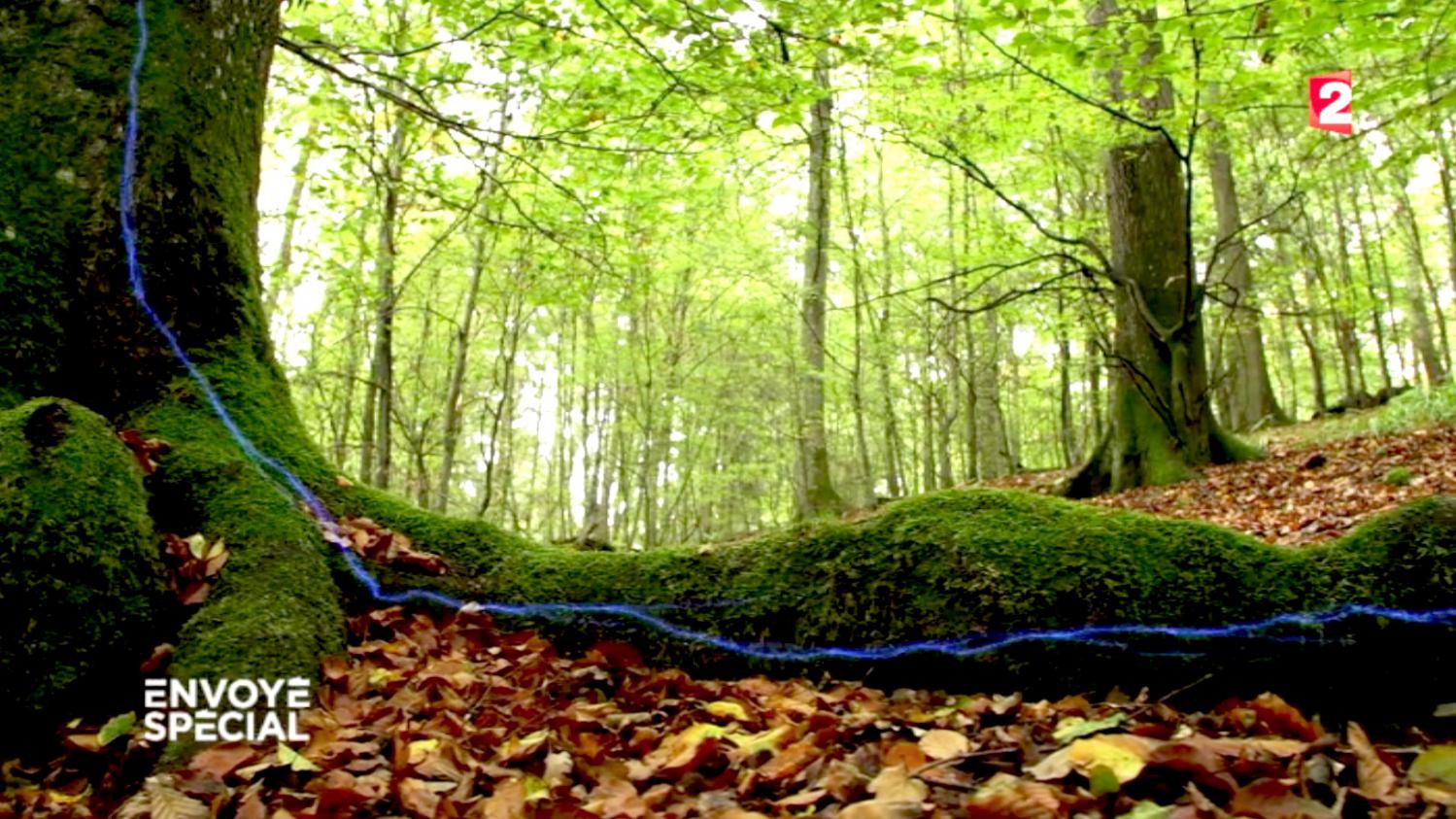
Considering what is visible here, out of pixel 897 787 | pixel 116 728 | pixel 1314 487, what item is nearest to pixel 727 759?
pixel 897 787

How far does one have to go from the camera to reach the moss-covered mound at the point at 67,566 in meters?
2.10

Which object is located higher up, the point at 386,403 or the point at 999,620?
the point at 386,403

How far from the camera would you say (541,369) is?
21.0 m

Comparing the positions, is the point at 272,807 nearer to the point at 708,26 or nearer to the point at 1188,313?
the point at 708,26

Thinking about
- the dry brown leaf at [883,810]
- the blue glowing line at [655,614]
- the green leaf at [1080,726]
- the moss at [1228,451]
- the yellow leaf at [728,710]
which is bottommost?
the dry brown leaf at [883,810]

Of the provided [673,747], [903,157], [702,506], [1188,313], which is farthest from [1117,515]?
[702,506]

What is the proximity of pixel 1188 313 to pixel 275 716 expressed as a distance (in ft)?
24.8

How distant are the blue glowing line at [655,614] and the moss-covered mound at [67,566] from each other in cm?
60

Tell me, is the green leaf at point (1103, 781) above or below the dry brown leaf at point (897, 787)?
above

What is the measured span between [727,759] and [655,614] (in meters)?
0.86

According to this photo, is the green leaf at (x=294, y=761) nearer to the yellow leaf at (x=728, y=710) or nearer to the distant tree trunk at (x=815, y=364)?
the yellow leaf at (x=728, y=710)

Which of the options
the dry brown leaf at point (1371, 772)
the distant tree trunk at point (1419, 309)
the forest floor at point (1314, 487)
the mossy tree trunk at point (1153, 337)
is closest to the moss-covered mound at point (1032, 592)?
the dry brown leaf at point (1371, 772)

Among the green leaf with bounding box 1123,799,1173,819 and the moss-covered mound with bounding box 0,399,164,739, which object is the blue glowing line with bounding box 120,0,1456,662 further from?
the green leaf with bounding box 1123,799,1173,819

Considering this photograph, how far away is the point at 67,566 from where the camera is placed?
7.13ft
